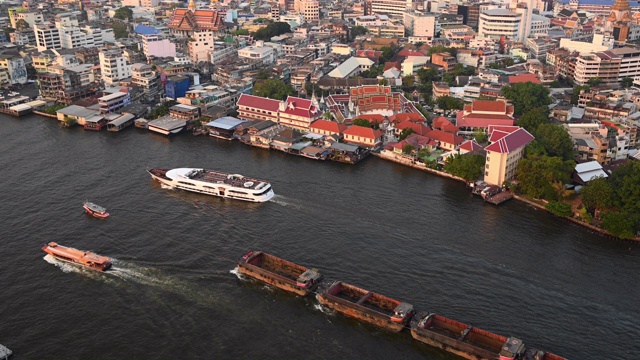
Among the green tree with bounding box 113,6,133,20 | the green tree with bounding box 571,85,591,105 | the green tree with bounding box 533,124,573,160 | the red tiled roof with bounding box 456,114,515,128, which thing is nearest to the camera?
the green tree with bounding box 533,124,573,160

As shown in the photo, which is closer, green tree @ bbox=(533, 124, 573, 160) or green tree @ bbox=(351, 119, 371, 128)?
green tree @ bbox=(533, 124, 573, 160)

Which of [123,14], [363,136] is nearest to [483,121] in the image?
[363,136]

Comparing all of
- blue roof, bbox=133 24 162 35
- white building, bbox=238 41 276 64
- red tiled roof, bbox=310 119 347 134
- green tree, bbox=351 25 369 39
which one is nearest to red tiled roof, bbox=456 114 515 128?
red tiled roof, bbox=310 119 347 134

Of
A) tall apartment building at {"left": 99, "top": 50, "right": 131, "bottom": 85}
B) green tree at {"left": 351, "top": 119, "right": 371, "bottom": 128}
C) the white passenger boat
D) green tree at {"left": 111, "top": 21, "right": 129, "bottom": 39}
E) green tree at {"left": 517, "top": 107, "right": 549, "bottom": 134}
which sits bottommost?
the white passenger boat

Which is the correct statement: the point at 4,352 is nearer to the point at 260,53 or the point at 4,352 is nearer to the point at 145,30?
the point at 260,53

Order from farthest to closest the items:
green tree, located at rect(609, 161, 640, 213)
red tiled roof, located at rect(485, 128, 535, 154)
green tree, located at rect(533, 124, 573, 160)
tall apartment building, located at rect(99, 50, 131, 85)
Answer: tall apartment building, located at rect(99, 50, 131, 85), green tree, located at rect(533, 124, 573, 160), red tiled roof, located at rect(485, 128, 535, 154), green tree, located at rect(609, 161, 640, 213)

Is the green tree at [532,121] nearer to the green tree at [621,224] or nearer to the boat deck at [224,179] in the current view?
the green tree at [621,224]

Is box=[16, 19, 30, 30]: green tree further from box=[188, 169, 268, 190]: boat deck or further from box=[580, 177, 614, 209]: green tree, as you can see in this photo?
box=[580, 177, 614, 209]: green tree
